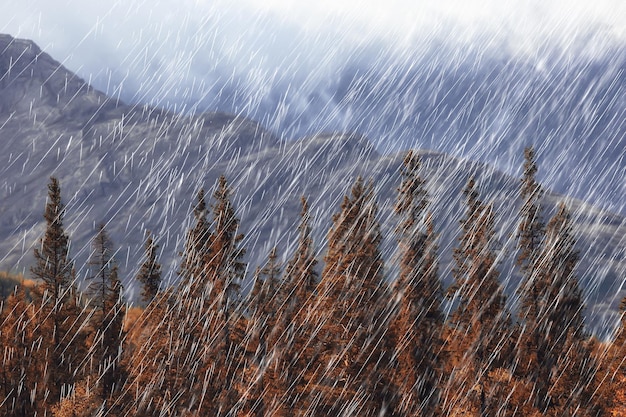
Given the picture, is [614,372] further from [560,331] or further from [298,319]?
[298,319]

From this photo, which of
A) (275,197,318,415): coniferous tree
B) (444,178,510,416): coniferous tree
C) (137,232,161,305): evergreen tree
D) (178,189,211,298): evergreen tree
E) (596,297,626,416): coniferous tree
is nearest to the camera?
(275,197,318,415): coniferous tree

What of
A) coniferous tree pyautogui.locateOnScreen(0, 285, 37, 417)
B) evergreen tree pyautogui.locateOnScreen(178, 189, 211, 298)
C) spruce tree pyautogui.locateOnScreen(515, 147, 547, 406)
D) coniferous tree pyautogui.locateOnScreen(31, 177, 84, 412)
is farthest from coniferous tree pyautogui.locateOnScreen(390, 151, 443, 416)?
coniferous tree pyautogui.locateOnScreen(0, 285, 37, 417)

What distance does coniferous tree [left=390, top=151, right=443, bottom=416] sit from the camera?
3459 cm

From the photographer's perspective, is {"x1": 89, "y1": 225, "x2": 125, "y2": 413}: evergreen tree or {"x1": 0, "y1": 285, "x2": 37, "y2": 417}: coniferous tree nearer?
{"x1": 0, "y1": 285, "x2": 37, "y2": 417}: coniferous tree

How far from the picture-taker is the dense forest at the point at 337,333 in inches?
1282

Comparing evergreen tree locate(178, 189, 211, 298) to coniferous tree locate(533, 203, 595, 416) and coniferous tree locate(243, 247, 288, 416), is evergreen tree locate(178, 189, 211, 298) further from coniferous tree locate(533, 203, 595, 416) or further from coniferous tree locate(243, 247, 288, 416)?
coniferous tree locate(533, 203, 595, 416)

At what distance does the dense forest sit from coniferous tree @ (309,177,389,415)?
71mm

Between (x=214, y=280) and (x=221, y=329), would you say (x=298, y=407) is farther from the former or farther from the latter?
(x=214, y=280)

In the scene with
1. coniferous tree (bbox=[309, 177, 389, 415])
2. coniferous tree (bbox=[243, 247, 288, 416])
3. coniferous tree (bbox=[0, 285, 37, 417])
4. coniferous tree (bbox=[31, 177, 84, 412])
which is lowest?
coniferous tree (bbox=[0, 285, 37, 417])

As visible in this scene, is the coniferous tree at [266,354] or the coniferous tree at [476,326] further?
the coniferous tree at [476,326]

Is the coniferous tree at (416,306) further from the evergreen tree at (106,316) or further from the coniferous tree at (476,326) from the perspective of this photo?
the evergreen tree at (106,316)

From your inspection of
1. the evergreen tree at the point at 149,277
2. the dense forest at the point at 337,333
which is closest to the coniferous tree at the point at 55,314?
the dense forest at the point at 337,333

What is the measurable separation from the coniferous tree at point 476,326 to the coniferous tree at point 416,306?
1.42 meters

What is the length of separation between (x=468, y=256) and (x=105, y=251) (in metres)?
22.3
